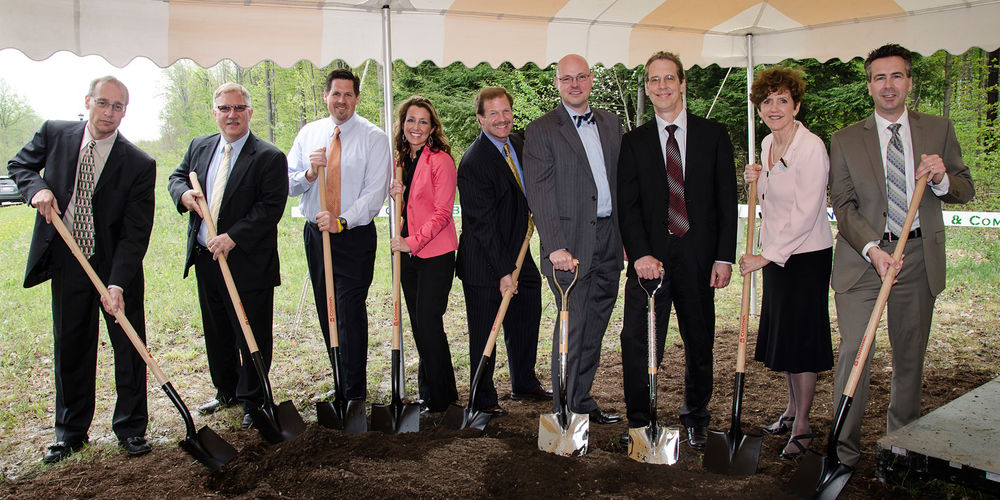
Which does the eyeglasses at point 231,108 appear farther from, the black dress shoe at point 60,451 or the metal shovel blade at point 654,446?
the metal shovel blade at point 654,446

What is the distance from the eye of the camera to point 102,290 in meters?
3.38

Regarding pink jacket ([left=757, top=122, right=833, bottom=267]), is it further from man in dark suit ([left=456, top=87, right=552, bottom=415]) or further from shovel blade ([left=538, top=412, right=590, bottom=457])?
man in dark suit ([left=456, top=87, right=552, bottom=415])

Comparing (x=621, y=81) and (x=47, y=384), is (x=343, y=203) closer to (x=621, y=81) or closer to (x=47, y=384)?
(x=47, y=384)

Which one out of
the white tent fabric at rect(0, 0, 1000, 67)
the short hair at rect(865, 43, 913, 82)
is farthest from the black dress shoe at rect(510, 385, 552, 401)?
the short hair at rect(865, 43, 913, 82)

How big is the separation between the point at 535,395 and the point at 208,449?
6.63 feet

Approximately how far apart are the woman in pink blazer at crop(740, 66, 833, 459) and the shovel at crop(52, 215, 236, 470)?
2.66m

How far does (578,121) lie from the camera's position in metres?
3.56

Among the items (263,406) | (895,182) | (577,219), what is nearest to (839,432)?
(895,182)

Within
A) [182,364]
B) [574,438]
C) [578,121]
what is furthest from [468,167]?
[182,364]

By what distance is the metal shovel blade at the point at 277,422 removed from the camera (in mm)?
A: 3453

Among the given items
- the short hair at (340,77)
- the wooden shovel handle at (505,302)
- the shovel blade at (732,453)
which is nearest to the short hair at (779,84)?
the wooden shovel handle at (505,302)

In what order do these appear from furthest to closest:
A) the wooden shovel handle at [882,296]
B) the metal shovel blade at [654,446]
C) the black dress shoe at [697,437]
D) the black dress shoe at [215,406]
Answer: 1. the black dress shoe at [215,406]
2. the black dress shoe at [697,437]
3. the metal shovel blade at [654,446]
4. the wooden shovel handle at [882,296]

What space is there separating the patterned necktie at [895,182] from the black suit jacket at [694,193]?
68cm

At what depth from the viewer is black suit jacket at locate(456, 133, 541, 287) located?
379 cm
